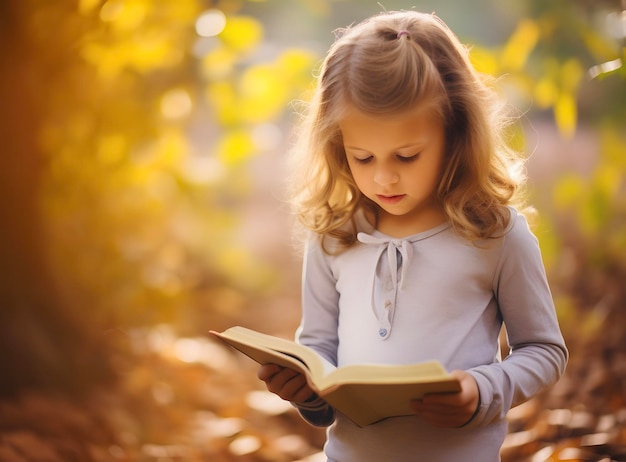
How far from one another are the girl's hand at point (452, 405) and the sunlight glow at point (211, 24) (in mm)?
1706

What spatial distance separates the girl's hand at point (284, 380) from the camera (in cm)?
131

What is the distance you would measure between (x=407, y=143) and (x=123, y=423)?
60.4 inches

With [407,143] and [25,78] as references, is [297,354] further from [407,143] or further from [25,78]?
[25,78]

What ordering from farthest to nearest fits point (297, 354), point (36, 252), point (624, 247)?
1. point (624, 247)
2. point (36, 252)
3. point (297, 354)

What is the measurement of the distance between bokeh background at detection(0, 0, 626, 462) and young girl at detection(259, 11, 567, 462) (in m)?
0.69

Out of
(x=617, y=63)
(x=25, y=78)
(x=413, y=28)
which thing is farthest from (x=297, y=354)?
(x=25, y=78)

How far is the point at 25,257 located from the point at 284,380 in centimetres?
155

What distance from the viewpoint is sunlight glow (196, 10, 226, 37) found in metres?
2.52

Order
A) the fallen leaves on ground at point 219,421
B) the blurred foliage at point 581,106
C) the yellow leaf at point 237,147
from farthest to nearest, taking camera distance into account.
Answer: the yellow leaf at point 237,147, the blurred foliage at point 581,106, the fallen leaves on ground at point 219,421

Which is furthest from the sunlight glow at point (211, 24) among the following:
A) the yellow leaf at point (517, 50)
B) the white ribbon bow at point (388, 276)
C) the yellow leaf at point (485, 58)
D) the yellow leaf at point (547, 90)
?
the white ribbon bow at point (388, 276)

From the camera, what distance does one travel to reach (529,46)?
2.46 metres

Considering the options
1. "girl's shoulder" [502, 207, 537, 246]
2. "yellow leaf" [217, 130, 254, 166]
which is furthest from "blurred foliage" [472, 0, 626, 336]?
"yellow leaf" [217, 130, 254, 166]

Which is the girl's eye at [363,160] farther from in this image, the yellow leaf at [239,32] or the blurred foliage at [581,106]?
the yellow leaf at [239,32]

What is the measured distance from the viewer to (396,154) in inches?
50.1
